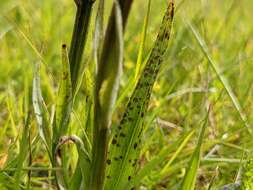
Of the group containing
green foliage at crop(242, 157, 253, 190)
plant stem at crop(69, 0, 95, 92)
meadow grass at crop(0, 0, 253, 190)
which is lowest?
green foliage at crop(242, 157, 253, 190)

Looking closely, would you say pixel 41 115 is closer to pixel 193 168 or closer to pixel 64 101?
pixel 64 101

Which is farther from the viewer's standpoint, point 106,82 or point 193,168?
point 193,168

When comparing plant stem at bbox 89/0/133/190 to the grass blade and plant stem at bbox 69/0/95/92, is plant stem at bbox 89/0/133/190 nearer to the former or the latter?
the grass blade

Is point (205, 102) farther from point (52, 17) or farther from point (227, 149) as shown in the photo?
point (52, 17)

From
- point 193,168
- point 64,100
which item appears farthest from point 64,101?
point 193,168

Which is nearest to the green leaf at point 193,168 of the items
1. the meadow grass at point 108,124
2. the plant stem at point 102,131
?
the meadow grass at point 108,124

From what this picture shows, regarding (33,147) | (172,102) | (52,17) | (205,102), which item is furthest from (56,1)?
(33,147)

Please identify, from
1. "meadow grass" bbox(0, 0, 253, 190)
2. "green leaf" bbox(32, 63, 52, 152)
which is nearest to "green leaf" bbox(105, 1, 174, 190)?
"meadow grass" bbox(0, 0, 253, 190)

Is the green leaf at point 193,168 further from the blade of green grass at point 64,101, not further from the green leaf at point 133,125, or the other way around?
the blade of green grass at point 64,101
